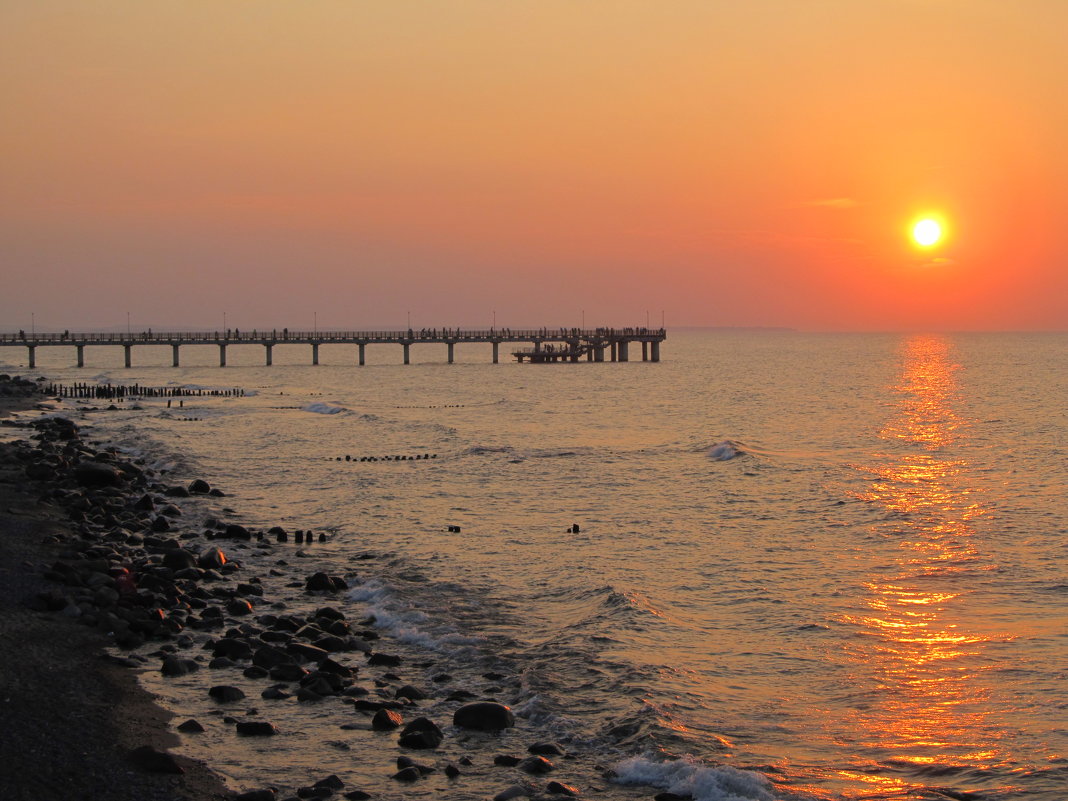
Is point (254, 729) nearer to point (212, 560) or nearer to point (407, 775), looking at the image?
Answer: point (407, 775)

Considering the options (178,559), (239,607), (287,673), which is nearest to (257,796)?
(287,673)

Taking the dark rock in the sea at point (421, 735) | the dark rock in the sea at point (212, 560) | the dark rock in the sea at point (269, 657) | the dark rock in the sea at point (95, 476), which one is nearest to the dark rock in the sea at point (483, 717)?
the dark rock in the sea at point (421, 735)

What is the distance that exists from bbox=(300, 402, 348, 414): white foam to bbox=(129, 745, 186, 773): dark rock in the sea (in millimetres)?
54254

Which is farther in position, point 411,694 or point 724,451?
point 724,451

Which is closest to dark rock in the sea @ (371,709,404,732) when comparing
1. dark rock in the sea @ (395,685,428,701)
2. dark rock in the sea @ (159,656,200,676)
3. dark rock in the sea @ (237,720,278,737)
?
dark rock in the sea @ (395,685,428,701)

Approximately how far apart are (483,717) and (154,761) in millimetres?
3723

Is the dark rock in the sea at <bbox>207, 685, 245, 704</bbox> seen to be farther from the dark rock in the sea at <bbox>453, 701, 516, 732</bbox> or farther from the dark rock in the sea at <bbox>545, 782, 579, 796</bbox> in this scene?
the dark rock in the sea at <bbox>545, 782, 579, 796</bbox>

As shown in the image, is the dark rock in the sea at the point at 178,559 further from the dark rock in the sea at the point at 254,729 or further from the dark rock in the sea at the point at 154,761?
the dark rock in the sea at the point at 154,761

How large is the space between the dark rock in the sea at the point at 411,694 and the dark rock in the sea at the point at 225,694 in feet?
6.33

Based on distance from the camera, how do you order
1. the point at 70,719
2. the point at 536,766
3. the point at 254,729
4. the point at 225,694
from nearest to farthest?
1. the point at 536,766
2. the point at 70,719
3. the point at 254,729
4. the point at 225,694

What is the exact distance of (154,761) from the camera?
1077 centimetres

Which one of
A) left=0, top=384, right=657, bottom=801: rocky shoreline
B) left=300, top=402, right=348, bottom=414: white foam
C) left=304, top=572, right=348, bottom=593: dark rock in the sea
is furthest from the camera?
left=300, top=402, right=348, bottom=414: white foam

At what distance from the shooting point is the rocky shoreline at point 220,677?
10.9 metres

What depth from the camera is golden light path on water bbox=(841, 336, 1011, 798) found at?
12.3 meters
